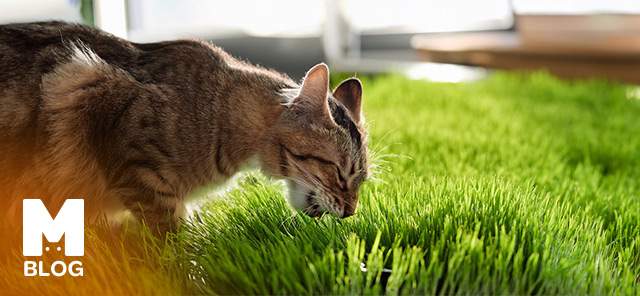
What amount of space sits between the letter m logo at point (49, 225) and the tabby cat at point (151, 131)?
1.8 inches

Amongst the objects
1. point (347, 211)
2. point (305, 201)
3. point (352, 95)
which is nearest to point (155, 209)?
point (305, 201)

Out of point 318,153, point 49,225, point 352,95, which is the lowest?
point 49,225

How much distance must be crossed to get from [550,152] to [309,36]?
3231mm

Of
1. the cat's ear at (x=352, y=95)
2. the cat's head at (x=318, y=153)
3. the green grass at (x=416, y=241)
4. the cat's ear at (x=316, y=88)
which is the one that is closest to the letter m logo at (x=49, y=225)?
the green grass at (x=416, y=241)

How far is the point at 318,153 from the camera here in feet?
4.91

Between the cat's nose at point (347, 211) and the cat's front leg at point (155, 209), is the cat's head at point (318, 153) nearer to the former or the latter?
the cat's nose at point (347, 211)

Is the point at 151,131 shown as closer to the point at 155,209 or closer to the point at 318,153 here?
the point at 155,209

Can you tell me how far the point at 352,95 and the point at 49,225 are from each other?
2.92ft

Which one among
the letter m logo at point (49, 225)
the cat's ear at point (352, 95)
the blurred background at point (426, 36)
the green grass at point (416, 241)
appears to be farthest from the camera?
the blurred background at point (426, 36)

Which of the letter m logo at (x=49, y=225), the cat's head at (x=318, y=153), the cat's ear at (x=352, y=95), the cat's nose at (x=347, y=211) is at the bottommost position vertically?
the letter m logo at (x=49, y=225)

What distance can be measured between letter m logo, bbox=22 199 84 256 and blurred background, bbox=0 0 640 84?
1219 millimetres

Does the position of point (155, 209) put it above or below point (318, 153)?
below

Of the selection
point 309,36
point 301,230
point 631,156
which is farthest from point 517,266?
point 309,36

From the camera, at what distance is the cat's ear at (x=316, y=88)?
145cm
